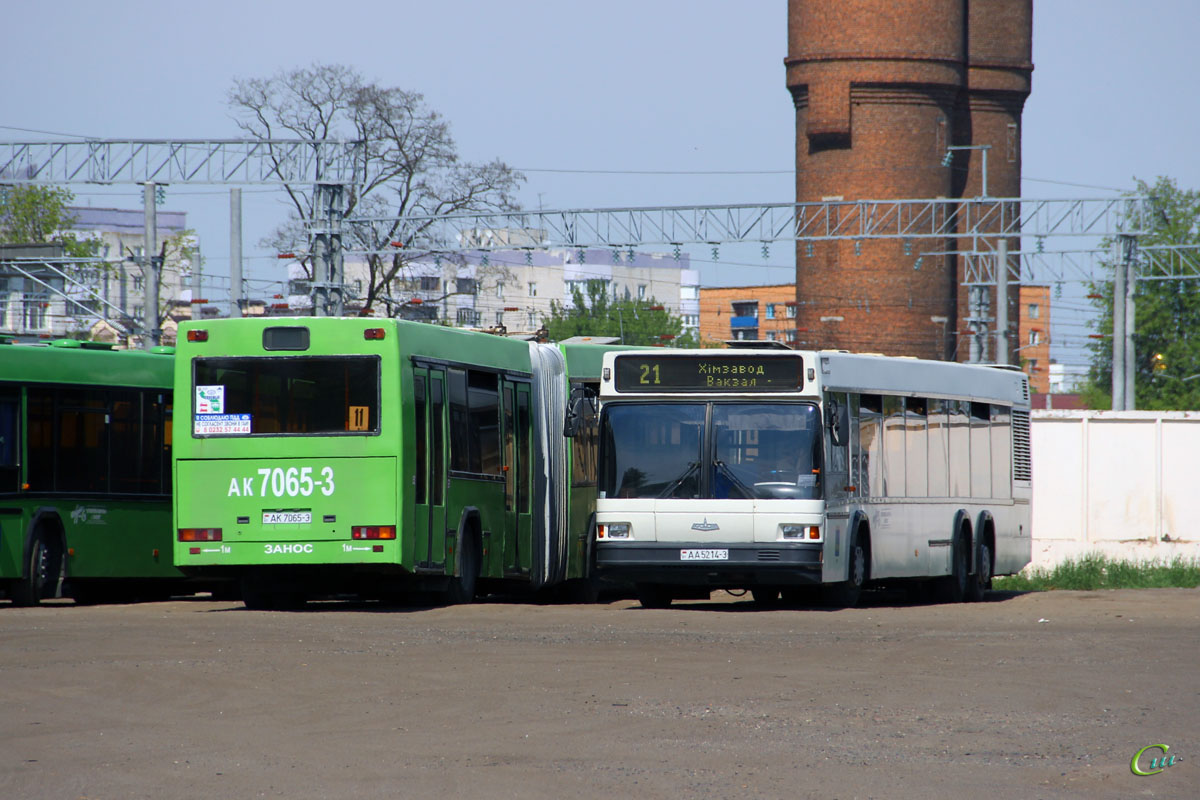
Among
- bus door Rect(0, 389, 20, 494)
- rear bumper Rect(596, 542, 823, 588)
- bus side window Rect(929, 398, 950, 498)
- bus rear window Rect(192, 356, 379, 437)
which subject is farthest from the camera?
bus side window Rect(929, 398, 950, 498)

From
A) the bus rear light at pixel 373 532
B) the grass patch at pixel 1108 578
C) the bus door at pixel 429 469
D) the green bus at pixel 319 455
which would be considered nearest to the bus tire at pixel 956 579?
A: the grass patch at pixel 1108 578

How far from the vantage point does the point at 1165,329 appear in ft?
302

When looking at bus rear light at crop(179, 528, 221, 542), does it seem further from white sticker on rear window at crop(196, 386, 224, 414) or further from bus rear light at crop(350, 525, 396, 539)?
bus rear light at crop(350, 525, 396, 539)

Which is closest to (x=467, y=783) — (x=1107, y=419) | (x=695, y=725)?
(x=695, y=725)

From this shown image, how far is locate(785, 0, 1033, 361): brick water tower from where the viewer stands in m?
61.5

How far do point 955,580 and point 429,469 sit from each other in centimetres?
667

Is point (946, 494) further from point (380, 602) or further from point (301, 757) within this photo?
point (301, 757)

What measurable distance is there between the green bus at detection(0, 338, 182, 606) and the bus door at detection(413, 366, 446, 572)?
3957 mm

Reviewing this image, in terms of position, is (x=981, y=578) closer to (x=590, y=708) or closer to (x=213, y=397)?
(x=213, y=397)

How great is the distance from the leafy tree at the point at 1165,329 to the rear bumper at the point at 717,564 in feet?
236

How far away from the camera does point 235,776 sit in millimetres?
8492

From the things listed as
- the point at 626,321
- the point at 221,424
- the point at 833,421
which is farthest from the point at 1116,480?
the point at 626,321

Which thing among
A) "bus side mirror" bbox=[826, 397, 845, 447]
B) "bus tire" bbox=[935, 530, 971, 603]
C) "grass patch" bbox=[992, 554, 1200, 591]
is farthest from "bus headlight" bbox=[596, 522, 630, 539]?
"grass patch" bbox=[992, 554, 1200, 591]

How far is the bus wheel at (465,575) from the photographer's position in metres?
19.5
